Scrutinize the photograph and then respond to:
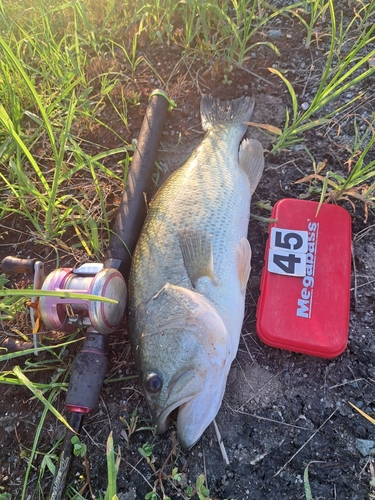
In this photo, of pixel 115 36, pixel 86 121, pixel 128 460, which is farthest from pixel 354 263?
pixel 115 36

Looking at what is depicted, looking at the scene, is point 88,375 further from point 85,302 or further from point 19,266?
point 19,266

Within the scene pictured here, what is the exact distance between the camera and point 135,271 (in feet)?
7.87

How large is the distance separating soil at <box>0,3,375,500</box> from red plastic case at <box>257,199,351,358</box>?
0.66ft

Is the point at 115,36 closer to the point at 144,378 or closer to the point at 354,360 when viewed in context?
the point at 144,378

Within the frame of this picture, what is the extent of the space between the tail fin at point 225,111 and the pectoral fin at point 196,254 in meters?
1.01

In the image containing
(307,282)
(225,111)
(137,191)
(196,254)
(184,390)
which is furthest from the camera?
(225,111)

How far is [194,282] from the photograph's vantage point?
2.28 m

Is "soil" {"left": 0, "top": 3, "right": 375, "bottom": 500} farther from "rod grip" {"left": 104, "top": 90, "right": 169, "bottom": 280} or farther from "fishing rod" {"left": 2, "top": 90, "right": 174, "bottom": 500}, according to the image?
"rod grip" {"left": 104, "top": 90, "right": 169, "bottom": 280}

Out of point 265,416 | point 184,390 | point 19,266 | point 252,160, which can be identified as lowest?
point 265,416

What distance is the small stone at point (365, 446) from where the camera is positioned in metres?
2.19

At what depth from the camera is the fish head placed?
2.05m

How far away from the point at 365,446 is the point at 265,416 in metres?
0.57

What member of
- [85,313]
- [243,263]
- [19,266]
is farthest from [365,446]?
[19,266]

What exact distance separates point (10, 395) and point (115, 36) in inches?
124
